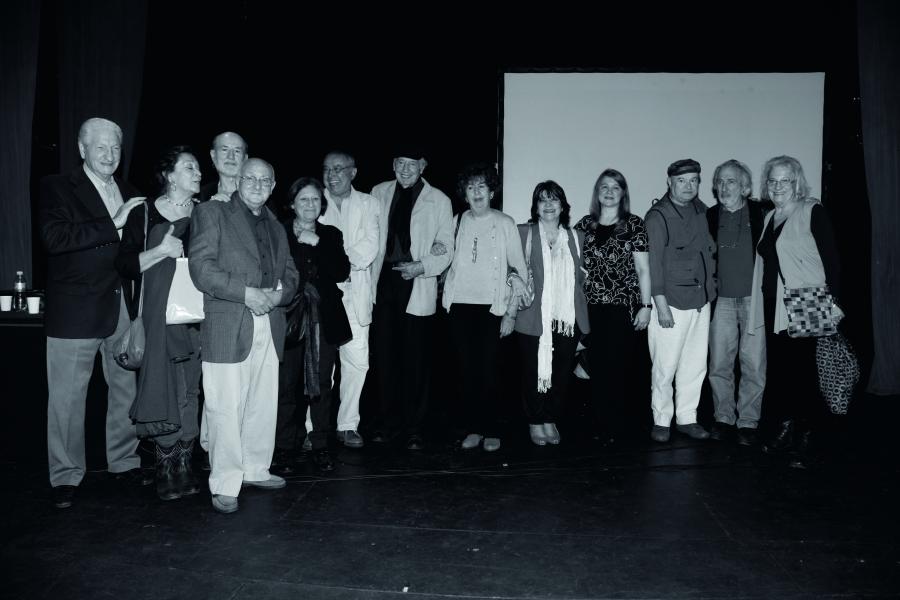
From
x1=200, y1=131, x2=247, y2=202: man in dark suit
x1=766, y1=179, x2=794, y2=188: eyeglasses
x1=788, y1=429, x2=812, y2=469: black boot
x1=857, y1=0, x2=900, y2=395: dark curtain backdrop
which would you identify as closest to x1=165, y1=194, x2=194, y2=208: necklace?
x1=200, y1=131, x2=247, y2=202: man in dark suit

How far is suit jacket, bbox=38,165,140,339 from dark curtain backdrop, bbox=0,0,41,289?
1.98 metres

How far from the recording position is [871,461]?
3650 mm

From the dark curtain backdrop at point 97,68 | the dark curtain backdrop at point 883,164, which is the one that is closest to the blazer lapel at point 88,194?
the dark curtain backdrop at point 97,68

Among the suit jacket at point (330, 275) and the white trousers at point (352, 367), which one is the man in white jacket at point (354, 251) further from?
the suit jacket at point (330, 275)

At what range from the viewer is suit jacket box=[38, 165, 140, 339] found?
2949 mm

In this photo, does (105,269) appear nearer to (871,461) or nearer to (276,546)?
(276,546)

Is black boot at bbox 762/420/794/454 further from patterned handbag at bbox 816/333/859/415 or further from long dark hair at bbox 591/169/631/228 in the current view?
long dark hair at bbox 591/169/631/228

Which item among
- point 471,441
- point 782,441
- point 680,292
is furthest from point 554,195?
point 782,441

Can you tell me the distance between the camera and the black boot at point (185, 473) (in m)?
3.08

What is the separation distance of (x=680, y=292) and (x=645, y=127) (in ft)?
5.73

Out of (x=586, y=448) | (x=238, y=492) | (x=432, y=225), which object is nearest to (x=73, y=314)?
(x=238, y=492)

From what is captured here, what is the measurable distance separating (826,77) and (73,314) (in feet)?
16.4

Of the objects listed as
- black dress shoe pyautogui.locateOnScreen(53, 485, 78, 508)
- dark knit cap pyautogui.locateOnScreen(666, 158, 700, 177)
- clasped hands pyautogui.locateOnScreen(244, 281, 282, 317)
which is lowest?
black dress shoe pyautogui.locateOnScreen(53, 485, 78, 508)

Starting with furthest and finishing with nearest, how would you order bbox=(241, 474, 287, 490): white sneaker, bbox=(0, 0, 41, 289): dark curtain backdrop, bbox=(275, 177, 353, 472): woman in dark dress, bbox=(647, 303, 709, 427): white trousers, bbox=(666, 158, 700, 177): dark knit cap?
bbox=(0, 0, 41, 289): dark curtain backdrop → bbox=(647, 303, 709, 427): white trousers → bbox=(666, 158, 700, 177): dark knit cap → bbox=(275, 177, 353, 472): woman in dark dress → bbox=(241, 474, 287, 490): white sneaker
